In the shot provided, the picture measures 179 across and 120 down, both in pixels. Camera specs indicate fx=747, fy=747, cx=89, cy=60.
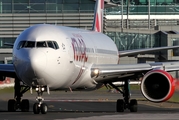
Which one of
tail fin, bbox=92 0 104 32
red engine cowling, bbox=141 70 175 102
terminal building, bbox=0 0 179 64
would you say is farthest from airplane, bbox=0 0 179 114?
terminal building, bbox=0 0 179 64

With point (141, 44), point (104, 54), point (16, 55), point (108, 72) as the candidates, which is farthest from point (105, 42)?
point (141, 44)

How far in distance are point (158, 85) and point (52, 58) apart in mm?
5944

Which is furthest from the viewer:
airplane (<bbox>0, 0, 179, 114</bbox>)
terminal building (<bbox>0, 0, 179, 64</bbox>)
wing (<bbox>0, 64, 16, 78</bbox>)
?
terminal building (<bbox>0, 0, 179, 64</bbox>)

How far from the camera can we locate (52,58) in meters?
27.3

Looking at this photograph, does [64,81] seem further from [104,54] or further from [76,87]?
[104,54]

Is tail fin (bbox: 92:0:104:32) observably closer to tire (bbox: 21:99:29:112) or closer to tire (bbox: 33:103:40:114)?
tire (bbox: 21:99:29:112)

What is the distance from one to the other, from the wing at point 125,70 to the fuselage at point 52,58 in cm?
40

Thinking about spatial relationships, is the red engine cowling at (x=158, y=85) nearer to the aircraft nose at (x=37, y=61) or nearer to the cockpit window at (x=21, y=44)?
the aircraft nose at (x=37, y=61)

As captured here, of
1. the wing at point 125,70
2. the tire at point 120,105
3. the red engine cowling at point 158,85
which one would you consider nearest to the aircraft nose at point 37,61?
the red engine cowling at point 158,85

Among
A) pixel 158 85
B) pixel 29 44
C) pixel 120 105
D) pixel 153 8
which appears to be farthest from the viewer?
pixel 153 8

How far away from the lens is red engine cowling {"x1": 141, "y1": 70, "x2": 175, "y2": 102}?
30.7 metres

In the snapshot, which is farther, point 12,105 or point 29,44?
point 12,105

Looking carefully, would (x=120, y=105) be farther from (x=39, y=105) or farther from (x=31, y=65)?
(x=31, y=65)

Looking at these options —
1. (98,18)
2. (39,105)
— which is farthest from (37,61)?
(98,18)
